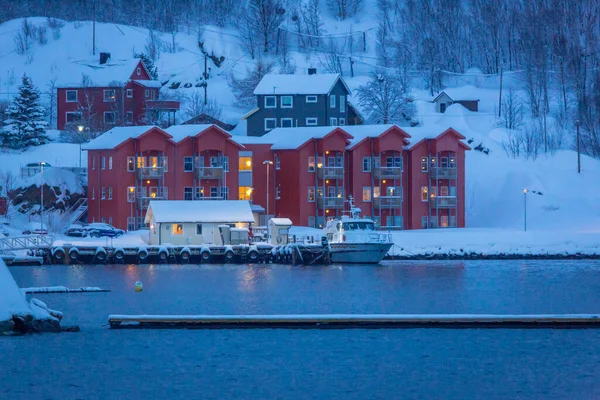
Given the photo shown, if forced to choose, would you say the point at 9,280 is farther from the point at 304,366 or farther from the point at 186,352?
the point at 304,366

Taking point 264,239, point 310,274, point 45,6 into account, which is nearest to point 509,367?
point 310,274

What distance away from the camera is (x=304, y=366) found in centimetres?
3012

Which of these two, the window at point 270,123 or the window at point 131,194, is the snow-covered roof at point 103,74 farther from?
the window at point 131,194

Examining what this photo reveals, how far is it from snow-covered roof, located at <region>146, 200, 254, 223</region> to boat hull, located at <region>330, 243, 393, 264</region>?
641 centimetres

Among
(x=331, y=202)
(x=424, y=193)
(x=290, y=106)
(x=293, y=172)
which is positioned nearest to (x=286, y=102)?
(x=290, y=106)

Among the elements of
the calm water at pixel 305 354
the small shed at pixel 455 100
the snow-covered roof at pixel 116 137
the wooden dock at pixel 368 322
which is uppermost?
the small shed at pixel 455 100

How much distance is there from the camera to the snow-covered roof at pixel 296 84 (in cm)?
9188

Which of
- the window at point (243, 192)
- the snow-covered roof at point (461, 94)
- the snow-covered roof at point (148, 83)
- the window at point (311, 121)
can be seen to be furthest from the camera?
the snow-covered roof at point (461, 94)

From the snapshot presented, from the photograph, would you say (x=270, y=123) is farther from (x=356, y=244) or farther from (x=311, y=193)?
(x=356, y=244)

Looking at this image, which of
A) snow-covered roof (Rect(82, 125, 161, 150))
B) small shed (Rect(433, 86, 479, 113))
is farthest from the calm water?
small shed (Rect(433, 86, 479, 113))

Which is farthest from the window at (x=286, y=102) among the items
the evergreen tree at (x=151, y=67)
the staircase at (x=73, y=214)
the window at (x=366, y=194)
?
the evergreen tree at (x=151, y=67)

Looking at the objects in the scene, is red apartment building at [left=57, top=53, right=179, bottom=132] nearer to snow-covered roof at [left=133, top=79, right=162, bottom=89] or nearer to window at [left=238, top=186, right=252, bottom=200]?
snow-covered roof at [left=133, top=79, right=162, bottom=89]

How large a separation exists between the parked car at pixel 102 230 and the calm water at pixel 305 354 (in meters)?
18.8

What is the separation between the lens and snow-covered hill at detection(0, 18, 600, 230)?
7750 cm
